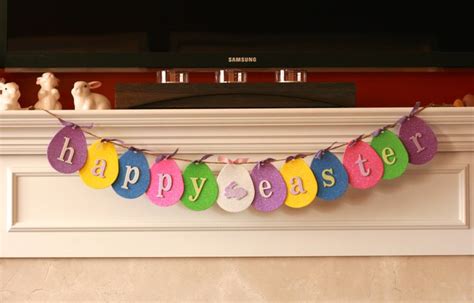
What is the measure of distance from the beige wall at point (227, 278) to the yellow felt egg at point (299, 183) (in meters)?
0.15

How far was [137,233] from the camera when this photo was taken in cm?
167

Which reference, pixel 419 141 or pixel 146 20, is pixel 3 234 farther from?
pixel 419 141

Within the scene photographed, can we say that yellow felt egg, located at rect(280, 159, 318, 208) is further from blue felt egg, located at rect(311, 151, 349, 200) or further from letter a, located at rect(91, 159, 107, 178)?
letter a, located at rect(91, 159, 107, 178)

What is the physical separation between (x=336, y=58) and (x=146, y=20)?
0.44 metres

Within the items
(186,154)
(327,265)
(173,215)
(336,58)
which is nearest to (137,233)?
(173,215)

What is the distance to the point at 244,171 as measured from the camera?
1622 mm

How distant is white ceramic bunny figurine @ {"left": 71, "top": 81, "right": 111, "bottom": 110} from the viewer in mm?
1688

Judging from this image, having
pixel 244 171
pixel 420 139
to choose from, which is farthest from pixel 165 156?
pixel 420 139

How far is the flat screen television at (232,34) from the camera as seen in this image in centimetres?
174

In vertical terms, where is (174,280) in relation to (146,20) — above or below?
below

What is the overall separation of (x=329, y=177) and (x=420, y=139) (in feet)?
0.69

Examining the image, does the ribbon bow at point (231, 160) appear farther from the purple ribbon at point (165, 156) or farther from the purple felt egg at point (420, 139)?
the purple felt egg at point (420, 139)

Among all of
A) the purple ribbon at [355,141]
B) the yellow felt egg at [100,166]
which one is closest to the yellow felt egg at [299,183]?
the purple ribbon at [355,141]

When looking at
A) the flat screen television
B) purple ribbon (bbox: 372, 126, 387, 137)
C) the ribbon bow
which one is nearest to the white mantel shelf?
the ribbon bow
